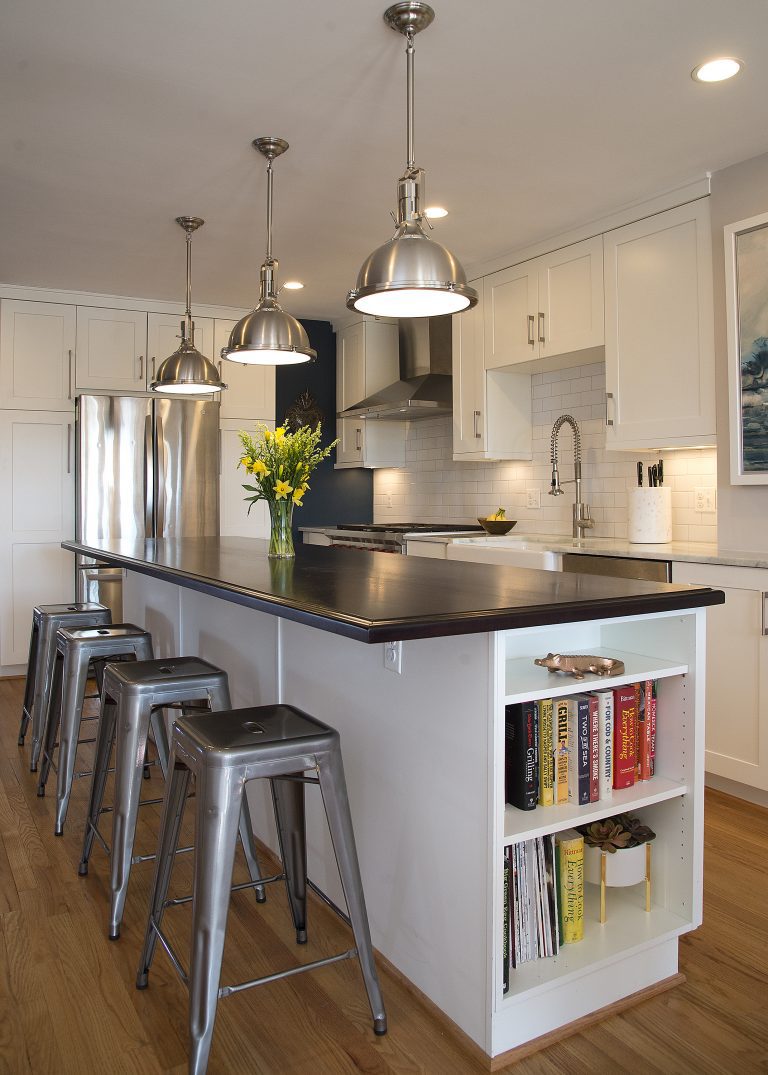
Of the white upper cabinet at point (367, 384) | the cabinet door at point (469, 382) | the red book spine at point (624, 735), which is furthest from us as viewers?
the white upper cabinet at point (367, 384)

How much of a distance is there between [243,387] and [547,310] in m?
2.48

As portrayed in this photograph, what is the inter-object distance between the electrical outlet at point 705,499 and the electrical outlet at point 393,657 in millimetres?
2592

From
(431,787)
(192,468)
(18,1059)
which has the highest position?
(192,468)

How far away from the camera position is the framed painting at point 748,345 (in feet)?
10.5

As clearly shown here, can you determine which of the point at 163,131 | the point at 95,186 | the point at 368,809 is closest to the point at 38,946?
the point at 368,809

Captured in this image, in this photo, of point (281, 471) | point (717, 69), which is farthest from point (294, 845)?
point (717, 69)

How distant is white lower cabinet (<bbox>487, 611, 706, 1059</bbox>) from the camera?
5.62 ft

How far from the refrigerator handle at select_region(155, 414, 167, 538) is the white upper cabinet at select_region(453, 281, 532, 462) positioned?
194 centimetres

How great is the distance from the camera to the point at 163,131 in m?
3.06

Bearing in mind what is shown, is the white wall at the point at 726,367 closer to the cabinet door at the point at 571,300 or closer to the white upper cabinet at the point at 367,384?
the cabinet door at the point at 571,300

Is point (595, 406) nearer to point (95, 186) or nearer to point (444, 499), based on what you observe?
point (444, 499)

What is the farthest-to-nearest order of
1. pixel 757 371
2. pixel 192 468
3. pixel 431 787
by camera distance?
pixel 192 468
pixel 757 371
pixel 431 787

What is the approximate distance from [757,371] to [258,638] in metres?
2.20

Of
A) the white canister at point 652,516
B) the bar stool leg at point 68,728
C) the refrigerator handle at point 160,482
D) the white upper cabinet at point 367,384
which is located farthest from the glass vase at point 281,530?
the white upper cabinet at point 367,384
